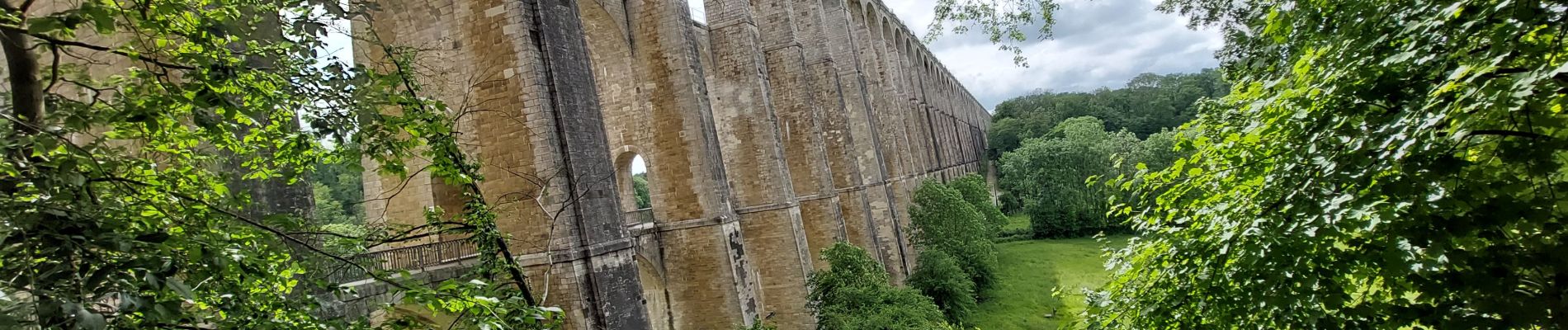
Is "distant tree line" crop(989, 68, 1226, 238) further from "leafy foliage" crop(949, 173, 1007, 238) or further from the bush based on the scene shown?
the bush

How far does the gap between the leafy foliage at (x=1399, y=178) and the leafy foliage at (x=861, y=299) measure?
6.83 metres

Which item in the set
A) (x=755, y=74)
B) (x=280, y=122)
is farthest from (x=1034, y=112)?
(x=280, y=122)

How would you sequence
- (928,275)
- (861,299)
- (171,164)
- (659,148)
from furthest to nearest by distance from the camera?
(928,275), (659,148), (861,299), (171,164)

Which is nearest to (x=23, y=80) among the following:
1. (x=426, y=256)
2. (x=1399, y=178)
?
(x=426, y=256)

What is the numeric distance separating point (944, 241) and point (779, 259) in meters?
8.48

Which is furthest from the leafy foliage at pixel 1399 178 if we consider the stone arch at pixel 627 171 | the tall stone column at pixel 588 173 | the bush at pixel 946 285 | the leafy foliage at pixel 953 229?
the leafy foliage at pixel 953 229

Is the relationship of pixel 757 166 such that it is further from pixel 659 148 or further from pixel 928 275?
pixel 928 275

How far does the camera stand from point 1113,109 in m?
70.6

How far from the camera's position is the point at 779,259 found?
48.7 feet

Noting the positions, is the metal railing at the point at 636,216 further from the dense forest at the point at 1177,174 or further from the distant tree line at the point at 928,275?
the dense forest at the point at 1177,174

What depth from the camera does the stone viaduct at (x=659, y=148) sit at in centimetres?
811

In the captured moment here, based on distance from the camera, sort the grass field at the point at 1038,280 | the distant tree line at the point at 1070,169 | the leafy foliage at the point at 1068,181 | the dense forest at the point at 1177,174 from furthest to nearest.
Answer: the leafy foliage at the point at 1068,181 < the distant tree line at the point at 1070,169 < the grass field at the point at 1038,280 < the dense forest at the point at 1177,174

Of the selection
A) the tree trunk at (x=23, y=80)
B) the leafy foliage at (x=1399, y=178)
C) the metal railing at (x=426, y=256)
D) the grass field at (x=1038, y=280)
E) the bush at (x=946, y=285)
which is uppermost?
the tree trunk at (x=23, y=80)

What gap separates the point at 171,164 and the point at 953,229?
66.7 ft
